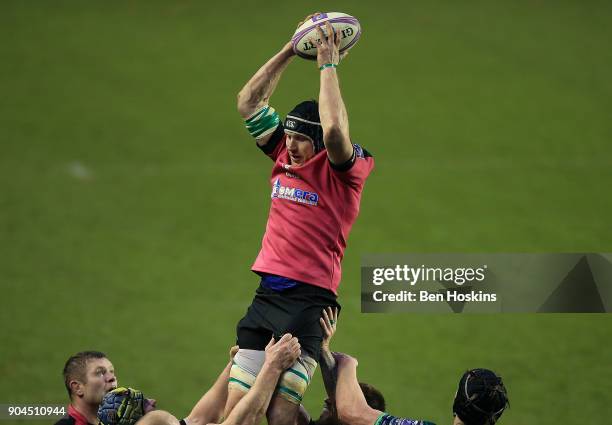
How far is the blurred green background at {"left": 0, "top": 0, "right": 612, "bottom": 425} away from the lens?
1270 centimetres

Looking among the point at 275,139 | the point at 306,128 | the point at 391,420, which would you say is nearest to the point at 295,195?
the point at 306,128

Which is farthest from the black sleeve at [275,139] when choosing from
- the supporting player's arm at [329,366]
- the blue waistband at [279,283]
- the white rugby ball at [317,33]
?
the supporting player's arm at [329,366]

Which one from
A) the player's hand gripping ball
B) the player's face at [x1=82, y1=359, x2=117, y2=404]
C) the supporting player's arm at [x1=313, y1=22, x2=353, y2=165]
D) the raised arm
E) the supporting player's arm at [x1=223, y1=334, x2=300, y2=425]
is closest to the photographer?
the supporting player's arm at [x1=313, y1=22, x2=353, y2=165]

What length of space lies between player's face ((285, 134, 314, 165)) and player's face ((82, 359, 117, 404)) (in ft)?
6.69

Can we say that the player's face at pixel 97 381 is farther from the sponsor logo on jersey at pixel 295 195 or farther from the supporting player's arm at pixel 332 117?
the supporting player's arm at pixel 332 117

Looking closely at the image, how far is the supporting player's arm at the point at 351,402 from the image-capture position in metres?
7.15

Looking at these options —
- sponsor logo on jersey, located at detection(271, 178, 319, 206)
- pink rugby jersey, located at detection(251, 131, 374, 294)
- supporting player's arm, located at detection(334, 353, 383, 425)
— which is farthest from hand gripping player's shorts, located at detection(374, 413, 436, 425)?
sponsor logo on jersey, located at detection(271, 178, 319, 206)

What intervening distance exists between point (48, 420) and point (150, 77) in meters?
9.80

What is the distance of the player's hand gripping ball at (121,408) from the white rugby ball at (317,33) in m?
2.26

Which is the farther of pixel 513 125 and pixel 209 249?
pixel 513 125

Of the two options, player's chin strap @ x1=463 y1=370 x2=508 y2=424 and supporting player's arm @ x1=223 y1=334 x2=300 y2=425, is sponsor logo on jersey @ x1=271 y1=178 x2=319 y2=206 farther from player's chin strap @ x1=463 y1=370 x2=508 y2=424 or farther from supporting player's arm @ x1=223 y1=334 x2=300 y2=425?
player's chin strap @ x1=463 y1=370 x2=508 y2=424

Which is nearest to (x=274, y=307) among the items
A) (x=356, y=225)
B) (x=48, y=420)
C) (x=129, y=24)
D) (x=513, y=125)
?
(x=48, y=420)

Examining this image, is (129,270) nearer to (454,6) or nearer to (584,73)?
(584,73)

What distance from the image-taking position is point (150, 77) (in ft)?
66.0
